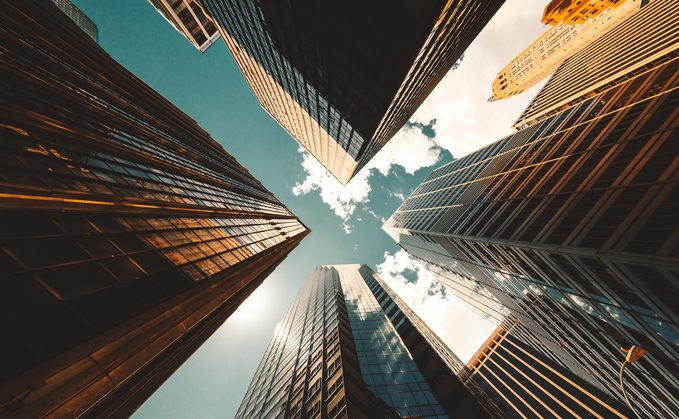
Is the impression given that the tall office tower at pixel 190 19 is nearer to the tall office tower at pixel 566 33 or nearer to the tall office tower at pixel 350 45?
the tall office tower at pixel 350 45

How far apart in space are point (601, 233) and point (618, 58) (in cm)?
6172

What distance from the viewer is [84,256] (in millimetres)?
8250

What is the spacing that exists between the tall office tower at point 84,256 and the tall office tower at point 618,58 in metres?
73.0

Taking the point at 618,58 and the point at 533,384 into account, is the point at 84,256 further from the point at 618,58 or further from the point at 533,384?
the point at 533,384

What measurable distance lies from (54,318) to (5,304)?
116 centimetres

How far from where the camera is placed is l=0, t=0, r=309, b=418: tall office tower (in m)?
5.86

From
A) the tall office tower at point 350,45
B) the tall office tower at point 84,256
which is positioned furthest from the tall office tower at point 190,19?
the tall office tower at point 84,256

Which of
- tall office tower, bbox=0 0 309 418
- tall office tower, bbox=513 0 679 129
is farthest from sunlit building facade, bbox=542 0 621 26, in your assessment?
tall office tower, bbox=0 0 309 418

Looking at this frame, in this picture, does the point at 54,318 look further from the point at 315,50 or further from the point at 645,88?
the point at 645,88

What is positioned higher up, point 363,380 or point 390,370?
point 390,370

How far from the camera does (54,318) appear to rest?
632cm

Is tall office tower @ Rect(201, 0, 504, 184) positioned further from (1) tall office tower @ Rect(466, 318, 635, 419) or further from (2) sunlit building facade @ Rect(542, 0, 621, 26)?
(2) sunlit building facade @ Rect(542, 0, 621, 26)

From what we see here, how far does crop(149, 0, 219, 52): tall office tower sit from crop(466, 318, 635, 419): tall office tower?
9855 cm

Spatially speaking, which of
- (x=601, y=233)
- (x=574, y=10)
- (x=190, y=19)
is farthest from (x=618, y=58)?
(x=190, y=19)
